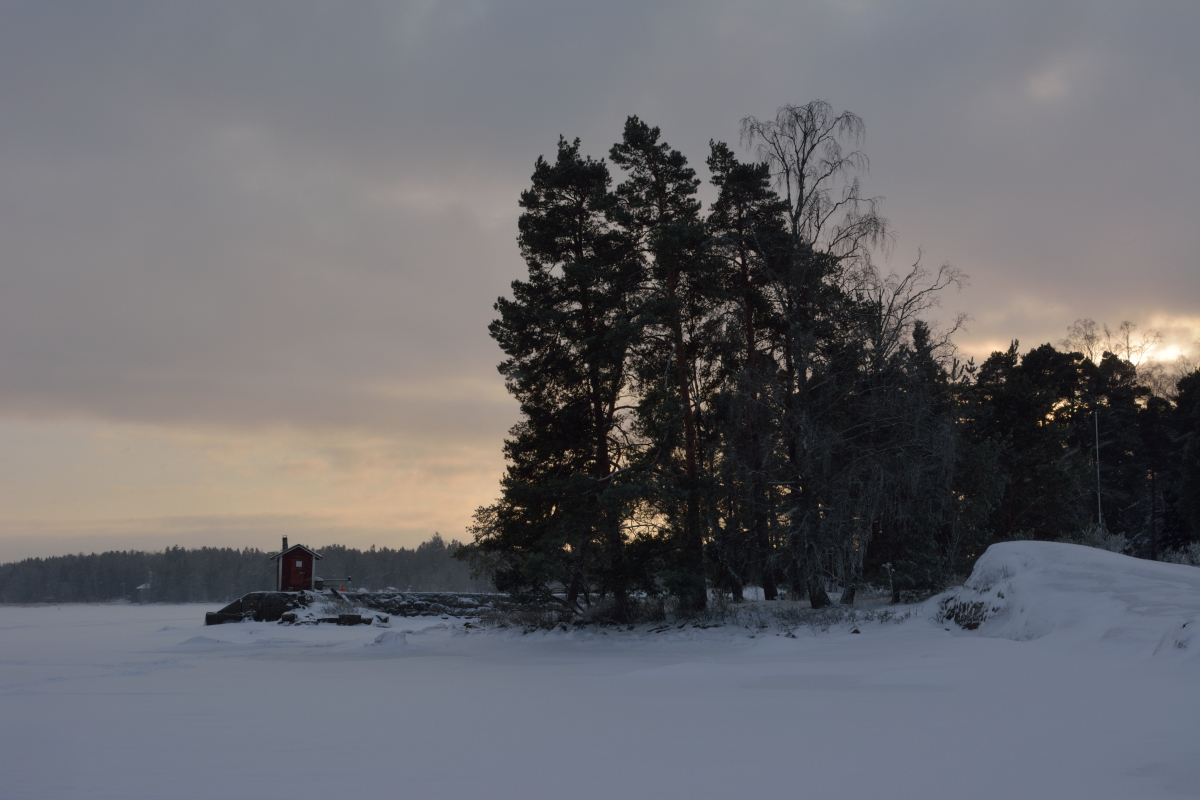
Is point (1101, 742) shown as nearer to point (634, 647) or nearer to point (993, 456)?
point (634, 647)

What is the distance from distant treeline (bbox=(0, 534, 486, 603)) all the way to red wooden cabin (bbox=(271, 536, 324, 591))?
6174 cm

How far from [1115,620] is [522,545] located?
14369mm

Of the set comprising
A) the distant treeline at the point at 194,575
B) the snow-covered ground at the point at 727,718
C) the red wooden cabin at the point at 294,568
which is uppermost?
the snow-covered ground at the point at 727,718

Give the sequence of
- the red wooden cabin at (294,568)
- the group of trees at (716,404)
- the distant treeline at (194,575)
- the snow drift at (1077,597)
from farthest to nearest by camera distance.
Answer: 1. the distant treeline at (194,575)
2. the red wooden cabin at (294,568)
3. the group of trees at (716,404)
4. the snow drift at (1077,597)

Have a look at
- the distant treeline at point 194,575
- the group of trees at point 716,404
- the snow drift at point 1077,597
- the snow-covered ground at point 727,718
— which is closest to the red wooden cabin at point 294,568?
the group of trees at point 716,404

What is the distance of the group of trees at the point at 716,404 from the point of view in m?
18.7

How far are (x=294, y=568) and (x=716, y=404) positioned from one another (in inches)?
1343

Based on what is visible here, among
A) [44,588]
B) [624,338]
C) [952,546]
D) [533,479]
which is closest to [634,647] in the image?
[533,479]

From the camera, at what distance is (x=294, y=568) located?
45.3 m

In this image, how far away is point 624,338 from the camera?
1983cm

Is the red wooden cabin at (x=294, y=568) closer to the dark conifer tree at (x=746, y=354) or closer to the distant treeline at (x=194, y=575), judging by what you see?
the dark conifer tree at (x=746, y=354)

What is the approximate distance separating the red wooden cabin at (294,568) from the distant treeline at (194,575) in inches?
2431

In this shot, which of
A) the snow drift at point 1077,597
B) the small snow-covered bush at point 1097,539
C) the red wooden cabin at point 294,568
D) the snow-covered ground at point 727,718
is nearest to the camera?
the snow-covered ground at point 727,718

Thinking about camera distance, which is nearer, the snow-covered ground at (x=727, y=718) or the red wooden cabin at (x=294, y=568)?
the snow-covered ground at (x=727, y=718)
